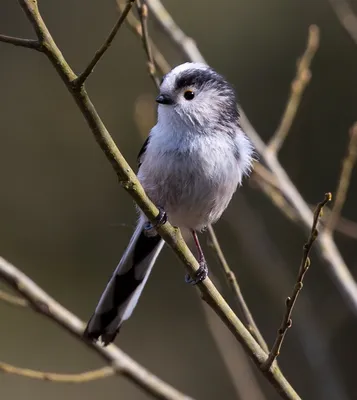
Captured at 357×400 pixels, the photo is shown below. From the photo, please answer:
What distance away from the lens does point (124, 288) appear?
2039mm

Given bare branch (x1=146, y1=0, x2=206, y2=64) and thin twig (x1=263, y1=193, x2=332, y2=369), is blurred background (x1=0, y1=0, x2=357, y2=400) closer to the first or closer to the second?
bare branch (x1=146, y1=0, x2=206, y2=64)

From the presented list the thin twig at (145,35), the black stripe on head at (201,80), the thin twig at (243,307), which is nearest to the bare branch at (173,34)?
the black stripe on head at (201,80)

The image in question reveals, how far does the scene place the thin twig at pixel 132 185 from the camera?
1325 millimetres

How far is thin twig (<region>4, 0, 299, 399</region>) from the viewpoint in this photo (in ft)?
4.35

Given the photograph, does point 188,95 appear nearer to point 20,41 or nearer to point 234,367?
point 20,41

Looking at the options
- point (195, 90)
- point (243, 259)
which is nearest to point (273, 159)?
point (195, 90)

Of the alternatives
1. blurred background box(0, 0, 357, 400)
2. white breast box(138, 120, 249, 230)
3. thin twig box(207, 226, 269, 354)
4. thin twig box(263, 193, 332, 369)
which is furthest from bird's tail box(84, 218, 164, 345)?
blurred background box(0, 0, 357, 400)

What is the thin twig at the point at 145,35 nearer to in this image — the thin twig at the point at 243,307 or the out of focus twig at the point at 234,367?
the thin twig at the point at 243,307

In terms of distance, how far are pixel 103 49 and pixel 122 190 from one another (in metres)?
3.15

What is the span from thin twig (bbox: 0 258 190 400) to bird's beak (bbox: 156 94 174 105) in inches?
22.2

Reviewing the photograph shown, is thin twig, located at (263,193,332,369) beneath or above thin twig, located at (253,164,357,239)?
above

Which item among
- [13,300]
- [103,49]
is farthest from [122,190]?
[103,49]

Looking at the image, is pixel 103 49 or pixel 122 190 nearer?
pixel 103 49

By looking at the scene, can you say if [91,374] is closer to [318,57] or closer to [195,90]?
[195,90]
